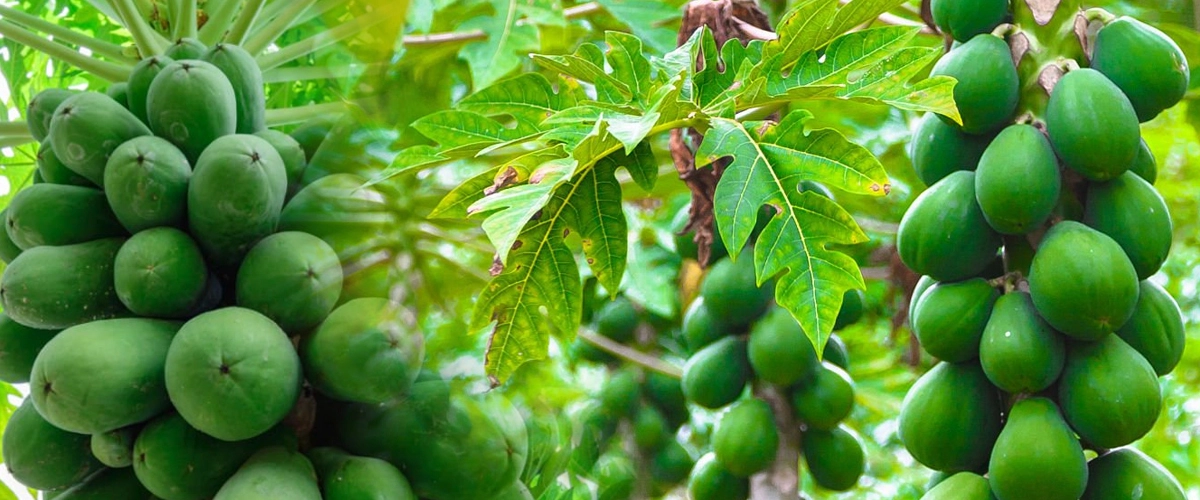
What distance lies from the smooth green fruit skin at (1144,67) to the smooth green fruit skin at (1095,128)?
40 millimetres

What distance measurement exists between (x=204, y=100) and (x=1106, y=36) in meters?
0.95

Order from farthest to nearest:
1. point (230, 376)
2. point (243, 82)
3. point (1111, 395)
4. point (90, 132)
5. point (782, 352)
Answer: point (782, 352)
point (243, 82)
point (90, 132)
point (1111, 395)
point (230, 376)

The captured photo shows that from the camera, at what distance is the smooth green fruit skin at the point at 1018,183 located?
3.71 ft

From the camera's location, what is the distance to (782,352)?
160 centimetres

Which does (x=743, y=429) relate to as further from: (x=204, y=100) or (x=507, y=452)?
(x=204, y=100)

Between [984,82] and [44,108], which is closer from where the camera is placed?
[984,82]

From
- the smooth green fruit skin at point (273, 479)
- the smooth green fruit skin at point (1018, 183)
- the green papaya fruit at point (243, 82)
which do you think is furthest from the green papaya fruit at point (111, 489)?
the smooth green fruit skin at point (1018, 183)

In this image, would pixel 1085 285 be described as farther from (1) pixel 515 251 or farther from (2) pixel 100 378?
(2) pixel 100 378

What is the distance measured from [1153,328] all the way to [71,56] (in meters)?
1.40

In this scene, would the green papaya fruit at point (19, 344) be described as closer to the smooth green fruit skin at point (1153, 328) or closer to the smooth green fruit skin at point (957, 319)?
the smooth green fruit skin at point (957, 319)

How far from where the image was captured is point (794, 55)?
3.97 feet

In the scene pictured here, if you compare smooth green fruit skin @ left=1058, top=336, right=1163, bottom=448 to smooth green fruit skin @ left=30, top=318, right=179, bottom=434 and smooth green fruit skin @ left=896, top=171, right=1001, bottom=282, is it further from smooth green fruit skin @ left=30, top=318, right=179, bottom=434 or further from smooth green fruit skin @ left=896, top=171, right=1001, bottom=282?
smooth green fruit skin @ left=30, top=318, right=179, bottom=434

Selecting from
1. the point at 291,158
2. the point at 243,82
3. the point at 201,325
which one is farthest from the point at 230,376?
the point at 243,82

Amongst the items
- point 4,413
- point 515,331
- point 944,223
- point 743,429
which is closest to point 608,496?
point 743,429
